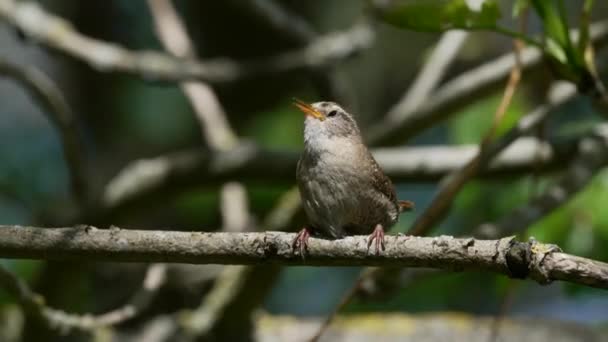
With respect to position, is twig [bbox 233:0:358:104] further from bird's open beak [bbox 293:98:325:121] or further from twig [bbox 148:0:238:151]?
bird's open beak [bbox 293:98:325:121]

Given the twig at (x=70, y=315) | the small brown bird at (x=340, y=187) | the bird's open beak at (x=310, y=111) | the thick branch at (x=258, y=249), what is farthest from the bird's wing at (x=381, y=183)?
the thick branch at (x=258, y=249)

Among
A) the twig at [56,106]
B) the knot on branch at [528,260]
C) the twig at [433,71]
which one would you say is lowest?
the knot on branch at [528,260]

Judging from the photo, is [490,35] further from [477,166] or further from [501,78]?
[477,166]

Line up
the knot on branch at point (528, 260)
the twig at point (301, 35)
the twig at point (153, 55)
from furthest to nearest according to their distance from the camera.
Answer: the twig at point (301, 35) < the twig at point (153, 55) < the knot on branch at point (528, 260)

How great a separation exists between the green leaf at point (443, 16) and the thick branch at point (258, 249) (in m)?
1.14

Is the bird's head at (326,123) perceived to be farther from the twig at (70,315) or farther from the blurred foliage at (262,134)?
the twig at (70,315)

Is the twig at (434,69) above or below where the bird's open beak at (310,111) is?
above

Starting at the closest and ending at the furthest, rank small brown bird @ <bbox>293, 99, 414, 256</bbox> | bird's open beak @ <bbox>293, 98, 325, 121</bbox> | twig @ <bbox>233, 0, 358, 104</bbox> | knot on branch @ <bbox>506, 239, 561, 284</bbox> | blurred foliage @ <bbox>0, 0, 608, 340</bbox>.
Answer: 1. knot on branch @ <bbox>506, 239, 561, 284</bbox>
2. small brown bird @ <bbox>293, 99, 414, 256</bbox>
3. bird's open beak @ <bbox>293, 98, 325, 121</bbox>
4. blurred foliage @ <bbox>0, 0, 608, 340</bbox>
5. twig @ <bbox>233, 0, 358, 104</bbox>

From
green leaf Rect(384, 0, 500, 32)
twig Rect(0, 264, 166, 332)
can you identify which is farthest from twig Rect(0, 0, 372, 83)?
green leaf Rect(384, 0, 500, 32)

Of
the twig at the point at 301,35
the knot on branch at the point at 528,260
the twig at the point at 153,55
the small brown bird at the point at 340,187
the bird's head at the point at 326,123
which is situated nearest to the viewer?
the knot on branch at the point at 528,260

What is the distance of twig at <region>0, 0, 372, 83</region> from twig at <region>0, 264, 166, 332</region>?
4.40ft

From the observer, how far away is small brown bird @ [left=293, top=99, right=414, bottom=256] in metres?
3.96

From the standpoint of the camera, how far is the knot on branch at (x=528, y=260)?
258 cm

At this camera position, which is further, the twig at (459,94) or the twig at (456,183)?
the twig at (459,94)
